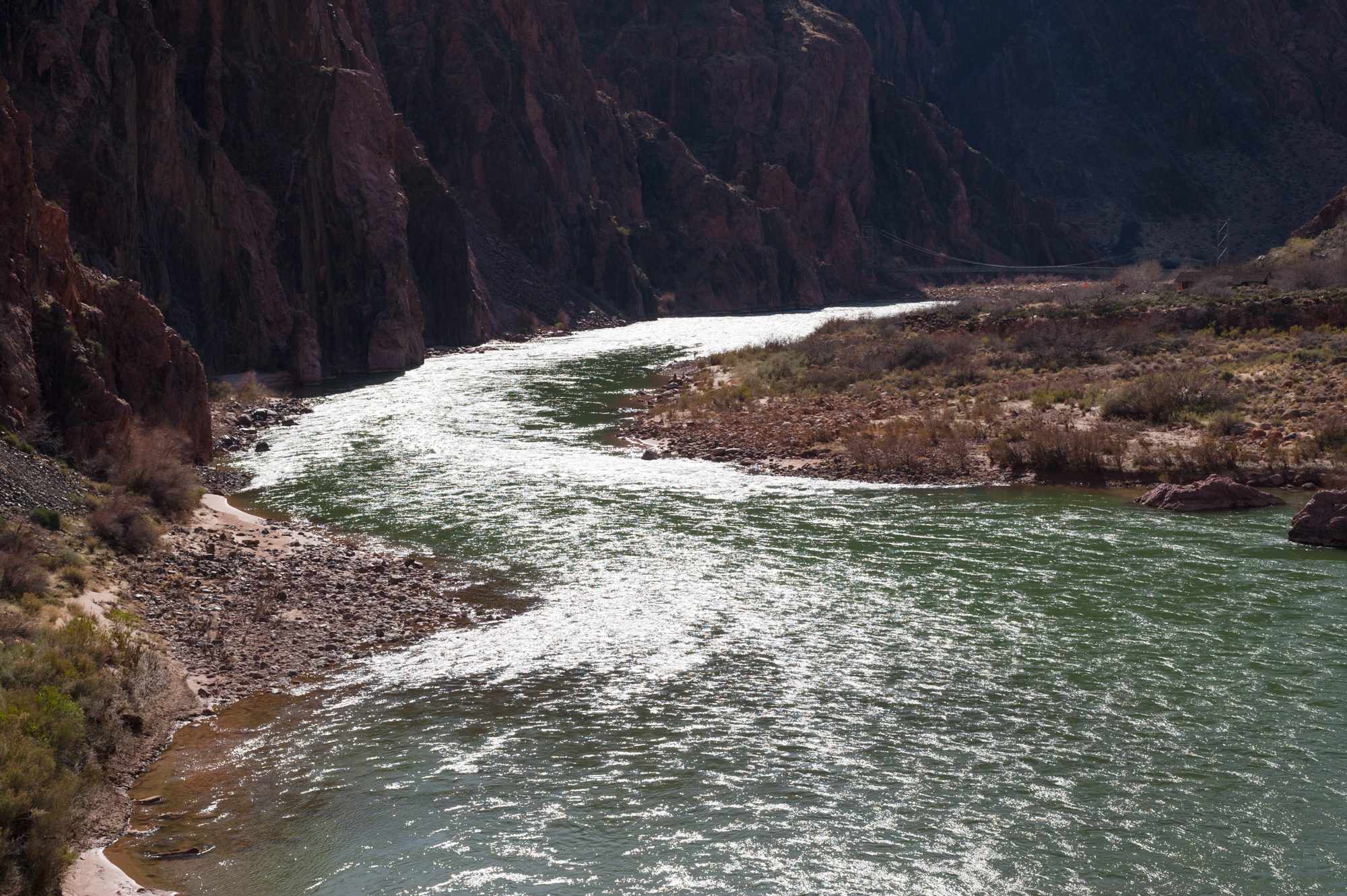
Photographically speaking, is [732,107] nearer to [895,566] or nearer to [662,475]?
[662,475]

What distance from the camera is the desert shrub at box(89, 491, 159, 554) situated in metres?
19.1

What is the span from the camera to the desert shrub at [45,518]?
18.1 meters

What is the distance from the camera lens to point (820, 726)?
554 inches

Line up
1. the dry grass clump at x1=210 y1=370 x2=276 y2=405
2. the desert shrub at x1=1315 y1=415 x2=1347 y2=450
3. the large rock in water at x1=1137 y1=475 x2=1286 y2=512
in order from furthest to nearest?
the dry grass clump at x1=210 y1=370 x2=276 y2=405 < the desert shrub at x1=1315 y1=415 x2=1347 y2=450 < the large rock in water at x1=1137 y1=475 x2=1286 y2=512

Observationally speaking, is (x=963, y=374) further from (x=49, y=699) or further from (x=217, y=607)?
(x=49, y=699)

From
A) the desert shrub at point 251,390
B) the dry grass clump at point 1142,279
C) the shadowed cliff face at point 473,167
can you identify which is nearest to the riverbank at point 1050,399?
the dry grass clump at point 1142,279

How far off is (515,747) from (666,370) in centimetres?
4636

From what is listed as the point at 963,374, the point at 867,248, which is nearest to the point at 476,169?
the point at 963,374

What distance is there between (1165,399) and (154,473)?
83.3ft

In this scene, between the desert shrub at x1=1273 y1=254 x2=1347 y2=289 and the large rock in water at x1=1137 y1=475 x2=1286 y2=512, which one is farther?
the desert shrub at x1=1273 y1=254 x2=1347 y2=289

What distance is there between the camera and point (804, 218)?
149 meters

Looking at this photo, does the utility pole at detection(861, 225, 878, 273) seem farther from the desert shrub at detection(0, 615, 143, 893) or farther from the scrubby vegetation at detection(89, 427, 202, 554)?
the desert shrub at detection(0, 615, 143, 893)

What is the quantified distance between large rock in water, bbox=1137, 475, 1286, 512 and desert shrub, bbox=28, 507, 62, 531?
68.0ft

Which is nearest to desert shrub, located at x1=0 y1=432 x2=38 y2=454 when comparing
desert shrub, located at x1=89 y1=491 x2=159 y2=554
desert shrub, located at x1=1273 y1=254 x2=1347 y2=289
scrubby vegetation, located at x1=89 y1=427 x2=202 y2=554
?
scrubby vegetation, located at x1=89 y1=427 x2=202 y2=554
